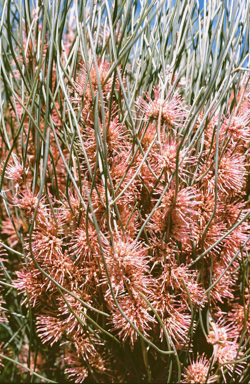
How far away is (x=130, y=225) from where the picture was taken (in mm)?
307

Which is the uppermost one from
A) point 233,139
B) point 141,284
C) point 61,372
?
point 233,139

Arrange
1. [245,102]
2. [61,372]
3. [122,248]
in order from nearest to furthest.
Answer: [122,248] < [245,102] < [61,372]

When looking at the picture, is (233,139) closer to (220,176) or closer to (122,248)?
(220,176)

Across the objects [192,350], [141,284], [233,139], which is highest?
[233,139]

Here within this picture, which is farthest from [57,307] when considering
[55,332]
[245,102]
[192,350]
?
[245,102]

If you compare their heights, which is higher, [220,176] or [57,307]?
[220,176]

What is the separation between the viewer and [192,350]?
0.36 meters

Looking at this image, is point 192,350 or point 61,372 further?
point 61,372

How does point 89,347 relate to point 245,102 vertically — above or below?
below

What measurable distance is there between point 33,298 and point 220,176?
0.72 ft

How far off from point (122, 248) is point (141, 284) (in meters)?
0.04

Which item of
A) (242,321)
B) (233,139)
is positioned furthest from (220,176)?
(242,321)

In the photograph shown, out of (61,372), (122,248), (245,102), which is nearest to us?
(122,248)

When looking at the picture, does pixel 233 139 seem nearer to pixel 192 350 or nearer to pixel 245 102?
pixel 245 102
